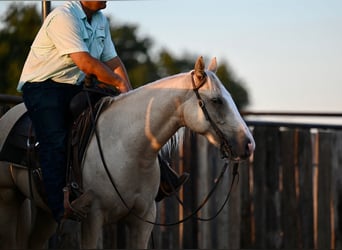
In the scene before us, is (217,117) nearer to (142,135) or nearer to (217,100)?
(217,100)

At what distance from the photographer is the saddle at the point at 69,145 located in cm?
617

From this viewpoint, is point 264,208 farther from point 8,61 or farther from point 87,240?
point 8,61

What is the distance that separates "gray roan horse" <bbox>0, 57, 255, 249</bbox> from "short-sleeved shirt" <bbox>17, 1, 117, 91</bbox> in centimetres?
39

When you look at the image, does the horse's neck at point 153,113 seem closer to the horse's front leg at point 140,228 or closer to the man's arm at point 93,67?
the man's arm at point 93,67

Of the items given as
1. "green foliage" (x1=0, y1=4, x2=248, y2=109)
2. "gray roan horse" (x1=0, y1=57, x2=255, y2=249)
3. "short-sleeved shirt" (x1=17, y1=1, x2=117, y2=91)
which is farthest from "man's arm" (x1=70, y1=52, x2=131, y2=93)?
"green foliage" (x1=0, y1=4, x2=248, y2=109)

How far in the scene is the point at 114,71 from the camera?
6.72 metres

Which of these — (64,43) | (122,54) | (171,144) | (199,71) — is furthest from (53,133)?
(122,54)

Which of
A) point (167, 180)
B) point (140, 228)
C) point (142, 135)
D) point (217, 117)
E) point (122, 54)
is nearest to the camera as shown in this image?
point (217, 117)

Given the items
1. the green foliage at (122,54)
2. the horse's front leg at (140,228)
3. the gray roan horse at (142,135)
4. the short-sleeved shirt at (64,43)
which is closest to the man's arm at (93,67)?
the short-sleeved shirt at (64,43)

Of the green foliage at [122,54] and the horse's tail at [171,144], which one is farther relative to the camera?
the green foliage at [122,54]

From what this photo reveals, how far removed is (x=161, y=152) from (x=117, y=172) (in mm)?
454

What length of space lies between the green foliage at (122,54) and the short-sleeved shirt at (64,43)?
31.2 m

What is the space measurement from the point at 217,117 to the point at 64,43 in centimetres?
112

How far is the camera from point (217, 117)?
593cm
